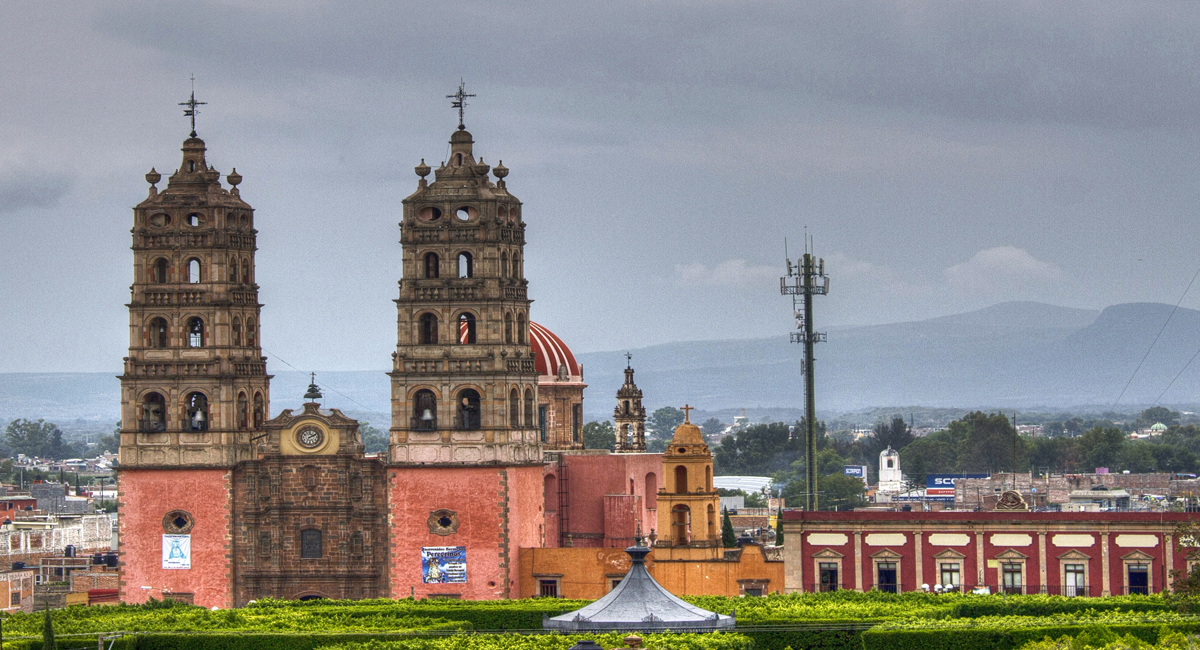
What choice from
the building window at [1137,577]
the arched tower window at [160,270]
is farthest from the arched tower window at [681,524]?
the arched tower window at [160,270]

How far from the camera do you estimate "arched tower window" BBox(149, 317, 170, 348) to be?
95125 millimetres

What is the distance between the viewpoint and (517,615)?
83438mm

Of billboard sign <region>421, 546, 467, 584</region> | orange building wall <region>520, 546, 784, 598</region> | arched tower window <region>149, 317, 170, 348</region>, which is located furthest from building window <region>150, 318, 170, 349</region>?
orange building wall <region>520, 546, 784, 598</region>

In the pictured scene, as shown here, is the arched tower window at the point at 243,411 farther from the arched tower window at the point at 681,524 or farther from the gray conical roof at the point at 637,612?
the gray conical roof at the point at 637,612

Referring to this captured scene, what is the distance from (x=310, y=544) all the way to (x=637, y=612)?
3013 cm

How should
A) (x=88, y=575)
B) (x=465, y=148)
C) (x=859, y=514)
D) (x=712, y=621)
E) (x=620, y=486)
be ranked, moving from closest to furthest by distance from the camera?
(x=712, y=621) < (x=859, y=514) < (x=465, y=148) < (x=620, y=486) < (x=88, y=575)

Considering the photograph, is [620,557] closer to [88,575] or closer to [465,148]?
[465,148]

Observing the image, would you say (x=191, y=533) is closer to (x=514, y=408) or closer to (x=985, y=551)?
(x=514, y=408)

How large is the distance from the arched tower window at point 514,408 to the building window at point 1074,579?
21.9 metres

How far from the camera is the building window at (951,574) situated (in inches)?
3452

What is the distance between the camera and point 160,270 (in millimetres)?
95188

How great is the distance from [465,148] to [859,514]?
857 inches

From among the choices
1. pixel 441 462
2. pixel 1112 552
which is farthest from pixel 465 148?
pixel 1112 552

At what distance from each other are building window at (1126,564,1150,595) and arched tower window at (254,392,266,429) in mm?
35079
